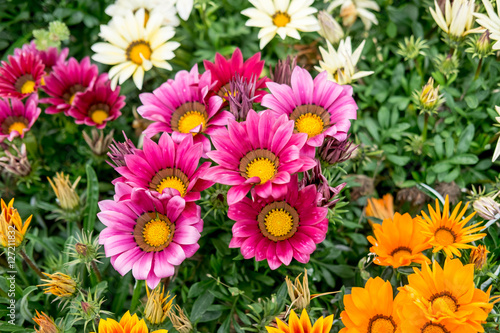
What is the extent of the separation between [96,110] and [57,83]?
192 millimetres

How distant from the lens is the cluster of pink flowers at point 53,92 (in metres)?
1.75

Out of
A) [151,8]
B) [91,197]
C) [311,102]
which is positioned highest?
[151,8]

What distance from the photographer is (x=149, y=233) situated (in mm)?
1241

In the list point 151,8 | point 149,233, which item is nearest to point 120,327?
point 149,233

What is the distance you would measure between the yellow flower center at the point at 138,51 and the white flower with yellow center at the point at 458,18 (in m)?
1.06

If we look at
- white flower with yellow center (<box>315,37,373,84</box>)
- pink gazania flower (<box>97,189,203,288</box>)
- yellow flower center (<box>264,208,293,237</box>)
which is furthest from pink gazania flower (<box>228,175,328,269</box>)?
white flower with yellow center (<box>315,37,373,84</box>)

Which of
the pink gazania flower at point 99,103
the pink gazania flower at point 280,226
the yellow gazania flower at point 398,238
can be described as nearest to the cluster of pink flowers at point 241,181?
the pink gazania flower at point 280,226

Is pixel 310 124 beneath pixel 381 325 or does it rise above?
above

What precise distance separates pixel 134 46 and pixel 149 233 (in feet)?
2.85

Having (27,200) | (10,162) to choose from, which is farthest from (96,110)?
(27,200)

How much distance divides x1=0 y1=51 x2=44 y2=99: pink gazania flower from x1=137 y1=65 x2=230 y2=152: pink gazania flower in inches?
25.3

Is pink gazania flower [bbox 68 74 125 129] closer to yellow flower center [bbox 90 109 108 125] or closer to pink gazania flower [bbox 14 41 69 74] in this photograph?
yellow flower center [bbox 90 109 108 125]

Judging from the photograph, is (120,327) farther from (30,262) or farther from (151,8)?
(151,8)

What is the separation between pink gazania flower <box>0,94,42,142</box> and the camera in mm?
1746
